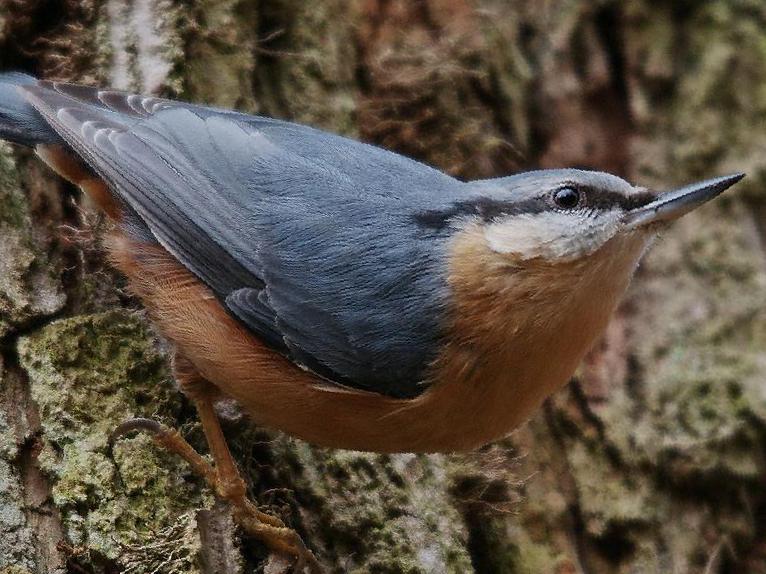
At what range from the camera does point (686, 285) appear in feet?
14.6

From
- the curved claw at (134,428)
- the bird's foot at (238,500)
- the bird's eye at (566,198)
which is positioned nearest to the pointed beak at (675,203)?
the bird's eye at (566,198)

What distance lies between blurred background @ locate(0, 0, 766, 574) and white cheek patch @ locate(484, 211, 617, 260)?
34.3 inches

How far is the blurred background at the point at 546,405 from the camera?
295 cm

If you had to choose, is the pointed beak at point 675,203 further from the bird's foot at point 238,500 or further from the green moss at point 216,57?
the green moss at point 216,57

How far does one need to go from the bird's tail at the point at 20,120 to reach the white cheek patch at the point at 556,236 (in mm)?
1440

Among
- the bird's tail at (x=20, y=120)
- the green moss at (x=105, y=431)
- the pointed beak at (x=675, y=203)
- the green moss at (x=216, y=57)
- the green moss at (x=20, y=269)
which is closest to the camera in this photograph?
the green moss at (x=105, y=431)

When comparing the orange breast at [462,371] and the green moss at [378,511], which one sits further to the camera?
the green moss at [378,511]

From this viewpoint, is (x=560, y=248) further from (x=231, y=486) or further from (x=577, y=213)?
(x=231, y=486)

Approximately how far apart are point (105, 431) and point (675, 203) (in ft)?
5.47

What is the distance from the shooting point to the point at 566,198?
2953 millimetres

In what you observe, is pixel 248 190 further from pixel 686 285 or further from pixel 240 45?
pixel 686 285

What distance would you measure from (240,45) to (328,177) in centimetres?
93

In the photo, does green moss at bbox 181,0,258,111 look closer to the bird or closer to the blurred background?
the blurred background

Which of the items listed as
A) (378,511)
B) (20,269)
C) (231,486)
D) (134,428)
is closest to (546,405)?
(378,511)
